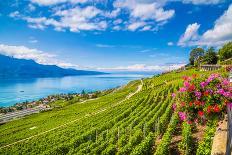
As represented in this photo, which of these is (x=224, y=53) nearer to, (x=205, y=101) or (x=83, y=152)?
(x=83, y=152)

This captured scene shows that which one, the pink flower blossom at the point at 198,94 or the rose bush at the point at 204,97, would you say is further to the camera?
the pink flower blossom at the point at 198,94

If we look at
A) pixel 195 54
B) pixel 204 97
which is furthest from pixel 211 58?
pixel 204 97

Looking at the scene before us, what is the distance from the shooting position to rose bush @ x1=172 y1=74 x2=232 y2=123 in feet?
30.4

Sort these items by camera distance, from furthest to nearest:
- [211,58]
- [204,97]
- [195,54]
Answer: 1. [195,54]
2. [211,58]
3. [204,97]

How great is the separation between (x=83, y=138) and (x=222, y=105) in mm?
24304

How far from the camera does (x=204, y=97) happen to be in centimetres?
952

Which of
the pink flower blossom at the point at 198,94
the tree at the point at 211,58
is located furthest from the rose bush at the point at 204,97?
the tree at the point at 211,58

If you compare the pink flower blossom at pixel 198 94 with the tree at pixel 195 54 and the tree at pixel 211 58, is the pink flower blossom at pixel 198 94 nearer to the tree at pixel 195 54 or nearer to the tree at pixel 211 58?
the tree at pixel 211 58

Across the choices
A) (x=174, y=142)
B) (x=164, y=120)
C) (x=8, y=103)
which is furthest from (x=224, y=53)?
(x=8, y=103)

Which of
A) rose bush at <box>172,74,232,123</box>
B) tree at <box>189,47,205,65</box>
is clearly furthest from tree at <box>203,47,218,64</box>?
rose bush at <box>172,74,232,123</box>

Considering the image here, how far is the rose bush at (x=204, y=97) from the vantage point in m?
9.27

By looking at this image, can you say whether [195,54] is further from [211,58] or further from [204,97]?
[204,97]

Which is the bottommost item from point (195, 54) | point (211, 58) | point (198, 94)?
point (198, 94)

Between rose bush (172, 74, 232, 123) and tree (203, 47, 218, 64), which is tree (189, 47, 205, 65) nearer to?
tree (203, 47, 218, 64)
